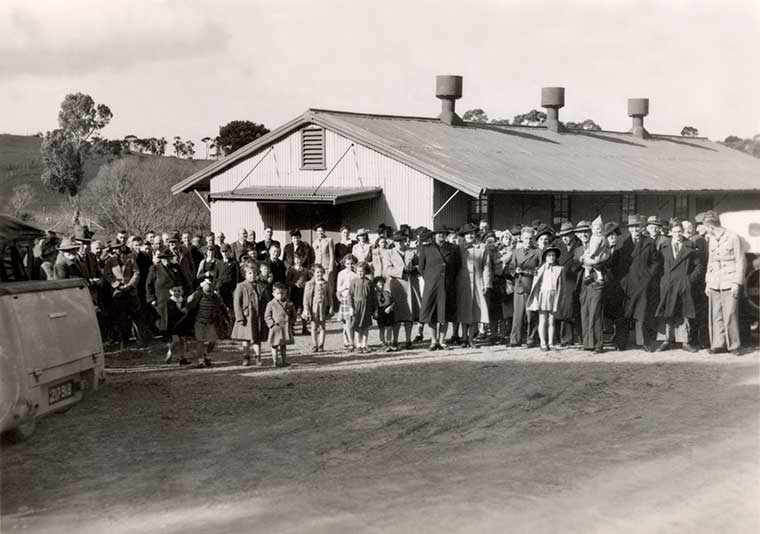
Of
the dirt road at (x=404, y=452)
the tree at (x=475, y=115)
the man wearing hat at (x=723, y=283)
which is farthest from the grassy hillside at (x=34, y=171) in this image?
the dirt road at (x=404, y=452)

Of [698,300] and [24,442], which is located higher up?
[698,300]

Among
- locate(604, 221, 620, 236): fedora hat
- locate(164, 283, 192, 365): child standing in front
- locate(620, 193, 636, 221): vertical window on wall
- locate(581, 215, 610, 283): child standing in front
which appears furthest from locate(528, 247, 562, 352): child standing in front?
locate(620, 193, 636, 221): vertical window on wall

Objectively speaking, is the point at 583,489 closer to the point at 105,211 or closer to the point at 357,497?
the point at 357,497

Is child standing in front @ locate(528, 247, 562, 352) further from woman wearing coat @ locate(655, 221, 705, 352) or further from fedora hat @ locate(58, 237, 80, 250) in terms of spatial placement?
fedora hat @ locate(58, 237, 80, 250)

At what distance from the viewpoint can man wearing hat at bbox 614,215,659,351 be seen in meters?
13.8

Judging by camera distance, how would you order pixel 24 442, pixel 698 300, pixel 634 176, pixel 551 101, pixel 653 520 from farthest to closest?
pixel 551 101 < pixel 634 176 < pixel 698 300 < pixel 24 442 < pixel 653 520

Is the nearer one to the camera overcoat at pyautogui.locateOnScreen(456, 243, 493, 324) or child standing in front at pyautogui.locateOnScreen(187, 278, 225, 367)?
child standing in front at pyautogui.locateOnScreen(187, 278, 225, 367)

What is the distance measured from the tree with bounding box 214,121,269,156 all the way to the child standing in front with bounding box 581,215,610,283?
46635mm

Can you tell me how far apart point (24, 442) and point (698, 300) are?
32.3ft

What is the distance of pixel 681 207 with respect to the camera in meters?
29.9

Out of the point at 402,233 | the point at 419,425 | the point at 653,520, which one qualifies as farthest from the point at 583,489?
the point at 402,233

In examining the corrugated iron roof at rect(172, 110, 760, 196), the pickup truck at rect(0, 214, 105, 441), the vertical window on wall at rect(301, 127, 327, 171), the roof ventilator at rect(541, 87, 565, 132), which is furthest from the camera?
the roof ventilator at rect(541, 87, 565, 132)

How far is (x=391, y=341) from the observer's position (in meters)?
15.1

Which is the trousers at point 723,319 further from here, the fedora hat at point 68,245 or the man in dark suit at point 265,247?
the fedora hat at point 68,245
